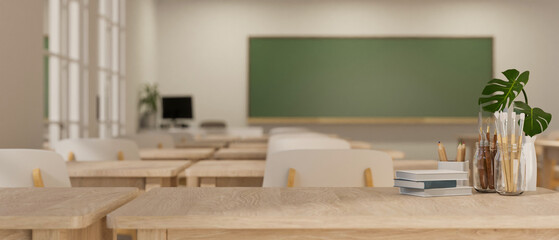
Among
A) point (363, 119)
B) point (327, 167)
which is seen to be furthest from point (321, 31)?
point (327, 167)

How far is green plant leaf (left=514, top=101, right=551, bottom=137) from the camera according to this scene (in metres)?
1.74

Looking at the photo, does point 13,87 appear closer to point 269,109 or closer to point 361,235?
point 361,235

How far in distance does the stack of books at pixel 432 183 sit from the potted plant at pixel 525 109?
204 millimetres

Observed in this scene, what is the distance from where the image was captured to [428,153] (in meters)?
10.3

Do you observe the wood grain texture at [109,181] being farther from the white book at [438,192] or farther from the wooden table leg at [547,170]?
the wooden table leg at [547,170]

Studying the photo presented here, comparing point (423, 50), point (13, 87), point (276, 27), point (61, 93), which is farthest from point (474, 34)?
point (13, 87)

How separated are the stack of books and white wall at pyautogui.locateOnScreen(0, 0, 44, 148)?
3.05 m

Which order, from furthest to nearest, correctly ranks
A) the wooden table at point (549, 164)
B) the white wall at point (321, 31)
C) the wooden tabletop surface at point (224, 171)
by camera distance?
the white wall at point (321, 31)
the wooden table at point (549, 164)
the wooden tabletop surface at point (224, 171)

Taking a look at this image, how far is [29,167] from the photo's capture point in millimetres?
2330

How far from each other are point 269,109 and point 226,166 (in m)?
7.35

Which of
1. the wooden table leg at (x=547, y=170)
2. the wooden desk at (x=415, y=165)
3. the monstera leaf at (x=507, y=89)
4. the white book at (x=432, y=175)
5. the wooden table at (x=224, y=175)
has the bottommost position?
the wooden table leg at (x=547, y=170)

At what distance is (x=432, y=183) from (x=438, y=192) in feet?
0.08

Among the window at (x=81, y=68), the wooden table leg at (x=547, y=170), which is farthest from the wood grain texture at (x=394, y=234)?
the wooden table leg at (x=547, y=170)

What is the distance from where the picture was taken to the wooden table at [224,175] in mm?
2584
